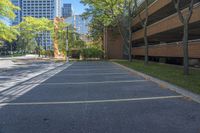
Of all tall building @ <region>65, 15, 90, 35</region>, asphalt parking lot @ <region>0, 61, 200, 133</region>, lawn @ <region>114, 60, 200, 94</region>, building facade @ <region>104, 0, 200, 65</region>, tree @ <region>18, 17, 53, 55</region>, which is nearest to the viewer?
asphalt parking lot @ <region>0, 61, 200, 133</region>

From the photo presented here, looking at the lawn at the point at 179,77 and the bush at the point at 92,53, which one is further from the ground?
the bush at the point at 92,53

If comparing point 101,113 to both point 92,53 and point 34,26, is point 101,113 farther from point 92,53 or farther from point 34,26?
point 34,26

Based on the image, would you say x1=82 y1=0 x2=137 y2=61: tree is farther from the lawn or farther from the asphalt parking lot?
the asphalt parking lot

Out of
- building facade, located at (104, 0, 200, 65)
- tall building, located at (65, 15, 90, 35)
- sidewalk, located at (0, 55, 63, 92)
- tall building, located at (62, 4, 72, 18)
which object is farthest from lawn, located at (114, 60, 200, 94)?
tall building, located at (62, 4, 72, 18)

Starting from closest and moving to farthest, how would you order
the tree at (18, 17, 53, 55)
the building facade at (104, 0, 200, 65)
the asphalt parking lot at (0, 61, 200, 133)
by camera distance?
the asphalt parking lot at (0, 61, 200, 133) < the building facade at (104, 0, 200, 65) < the tree at (18, 17, 53, 55)

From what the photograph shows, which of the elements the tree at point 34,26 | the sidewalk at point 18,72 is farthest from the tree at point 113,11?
the tree at point 34,26

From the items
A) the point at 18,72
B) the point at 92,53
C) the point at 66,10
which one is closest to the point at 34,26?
the point at 92,53

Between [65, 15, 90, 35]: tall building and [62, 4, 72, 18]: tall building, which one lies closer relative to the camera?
[65, 15, 90, 35]: tall building

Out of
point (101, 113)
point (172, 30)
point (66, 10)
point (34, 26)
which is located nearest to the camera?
point (101, 113)

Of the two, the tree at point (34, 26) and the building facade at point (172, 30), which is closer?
the building facade at point (172, 30)

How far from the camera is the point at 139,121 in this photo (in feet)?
25.1

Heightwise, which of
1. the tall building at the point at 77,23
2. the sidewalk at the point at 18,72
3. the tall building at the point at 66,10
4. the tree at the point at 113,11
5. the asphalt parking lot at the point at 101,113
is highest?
the tall building at the point at 66,10

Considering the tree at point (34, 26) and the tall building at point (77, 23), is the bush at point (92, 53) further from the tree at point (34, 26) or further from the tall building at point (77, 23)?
the tall building at point (77, 23)

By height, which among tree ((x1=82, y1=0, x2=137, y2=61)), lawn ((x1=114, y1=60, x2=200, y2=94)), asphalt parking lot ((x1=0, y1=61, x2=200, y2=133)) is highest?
tree ((x1=82, y1=0, x2=137, y2=61))
